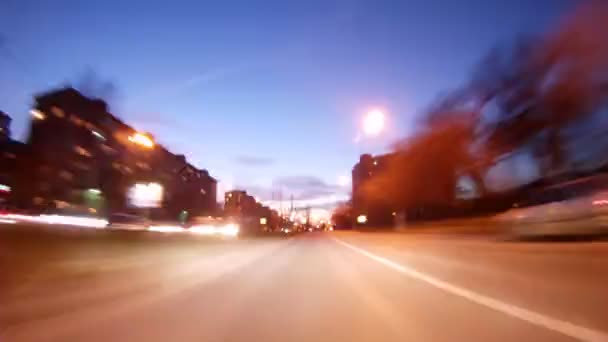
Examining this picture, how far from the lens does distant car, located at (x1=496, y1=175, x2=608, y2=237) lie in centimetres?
1495

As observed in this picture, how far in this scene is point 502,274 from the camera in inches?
495

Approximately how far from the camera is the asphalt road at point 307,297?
760 centimetres

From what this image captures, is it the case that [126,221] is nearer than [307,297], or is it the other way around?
[307,297]

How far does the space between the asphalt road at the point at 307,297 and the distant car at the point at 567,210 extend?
192 centimetres

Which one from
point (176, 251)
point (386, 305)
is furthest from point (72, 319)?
point (176, 251)

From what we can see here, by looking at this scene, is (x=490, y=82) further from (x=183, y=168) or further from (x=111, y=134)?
(x=183, y=168)

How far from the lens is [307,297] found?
37.8 ft

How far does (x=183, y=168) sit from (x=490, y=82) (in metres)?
120

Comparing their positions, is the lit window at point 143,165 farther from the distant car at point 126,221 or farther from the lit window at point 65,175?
the distant car at point 126,221

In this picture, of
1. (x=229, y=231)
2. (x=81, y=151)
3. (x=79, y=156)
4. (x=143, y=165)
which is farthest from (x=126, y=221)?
(x=143, y=165)

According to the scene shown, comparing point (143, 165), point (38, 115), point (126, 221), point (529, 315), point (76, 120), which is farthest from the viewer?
point (143, 165)

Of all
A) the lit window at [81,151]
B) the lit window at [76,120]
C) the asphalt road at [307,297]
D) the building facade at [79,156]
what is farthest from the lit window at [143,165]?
the asphalt road at [307,297]

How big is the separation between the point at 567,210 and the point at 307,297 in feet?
28.0

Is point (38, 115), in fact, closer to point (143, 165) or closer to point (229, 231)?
point (143, 165)
